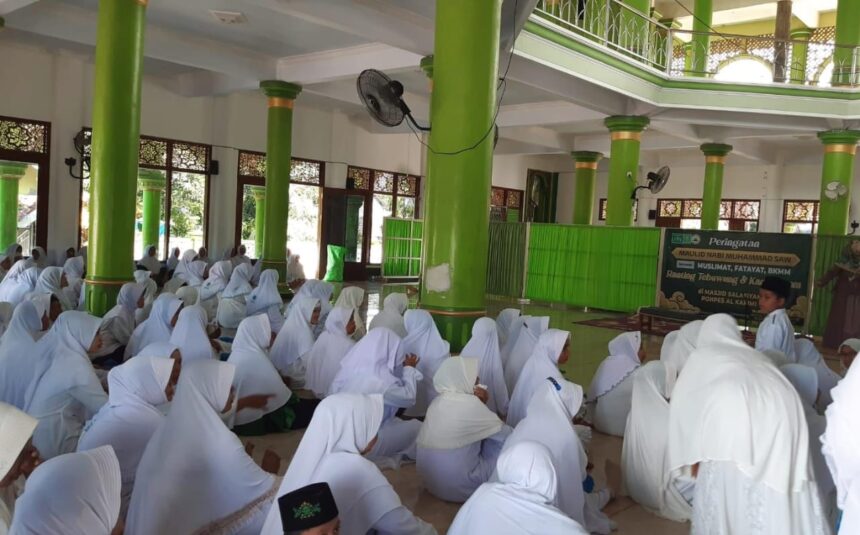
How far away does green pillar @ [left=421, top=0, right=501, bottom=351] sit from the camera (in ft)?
16.2

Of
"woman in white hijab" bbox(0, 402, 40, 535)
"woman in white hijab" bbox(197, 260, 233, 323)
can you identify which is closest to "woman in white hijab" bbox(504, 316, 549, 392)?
"woman in white hijab" bbox(0, 402, 40, 535)

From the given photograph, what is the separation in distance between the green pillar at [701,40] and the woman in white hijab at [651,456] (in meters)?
8.35

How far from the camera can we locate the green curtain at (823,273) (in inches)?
332

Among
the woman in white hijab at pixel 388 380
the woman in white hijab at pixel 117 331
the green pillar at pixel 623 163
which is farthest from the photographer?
the green pillar at pixel 623 163

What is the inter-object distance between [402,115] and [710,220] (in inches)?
399

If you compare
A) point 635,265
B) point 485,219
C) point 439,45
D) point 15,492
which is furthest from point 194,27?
point 15,492

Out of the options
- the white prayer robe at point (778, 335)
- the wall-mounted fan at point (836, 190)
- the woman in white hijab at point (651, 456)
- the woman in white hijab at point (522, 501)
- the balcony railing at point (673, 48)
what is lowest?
the woman in white hijab at point (651, 456)

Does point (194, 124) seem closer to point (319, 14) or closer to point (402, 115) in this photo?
point (319, 14)

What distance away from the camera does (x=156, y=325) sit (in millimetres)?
4828

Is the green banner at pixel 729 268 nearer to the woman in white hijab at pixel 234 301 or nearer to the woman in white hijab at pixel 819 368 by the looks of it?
the woman in white hijab at pixel 819 368

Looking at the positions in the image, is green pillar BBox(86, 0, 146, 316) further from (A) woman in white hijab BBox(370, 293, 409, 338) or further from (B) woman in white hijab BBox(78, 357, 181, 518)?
(B) woman in white hijab BBox(78, 357, 181, 518)

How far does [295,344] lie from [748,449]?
362 cm

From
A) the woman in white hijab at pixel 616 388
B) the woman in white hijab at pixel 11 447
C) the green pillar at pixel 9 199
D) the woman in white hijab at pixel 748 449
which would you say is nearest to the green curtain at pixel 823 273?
the woman in white hijab at pixel 616 388

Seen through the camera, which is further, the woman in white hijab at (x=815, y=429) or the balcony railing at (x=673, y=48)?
the balcony railing at (x=673, y=48)
